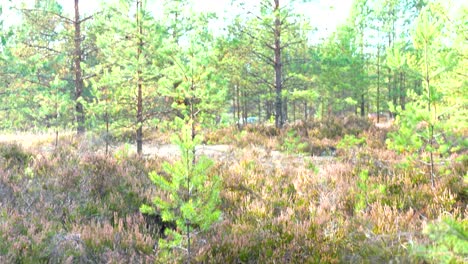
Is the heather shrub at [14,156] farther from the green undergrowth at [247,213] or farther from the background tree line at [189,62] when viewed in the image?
the background tree line at [189,62]

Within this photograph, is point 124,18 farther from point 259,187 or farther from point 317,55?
point 317,55

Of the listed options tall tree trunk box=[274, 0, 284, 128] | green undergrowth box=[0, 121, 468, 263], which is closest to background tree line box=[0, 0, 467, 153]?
tall tree trunk box=[274, 0, 284, 128]

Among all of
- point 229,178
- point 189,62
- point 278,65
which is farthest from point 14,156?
point 278,65

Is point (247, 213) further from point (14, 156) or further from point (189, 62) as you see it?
point (14, 156)

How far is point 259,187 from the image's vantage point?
6.76 meters

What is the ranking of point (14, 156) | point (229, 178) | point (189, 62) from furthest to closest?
point (14, 156) → point (229, 178) → point (189, 62)

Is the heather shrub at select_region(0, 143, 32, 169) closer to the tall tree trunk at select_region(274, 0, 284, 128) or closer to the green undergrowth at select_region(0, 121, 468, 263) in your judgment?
the green undergrowth at select_region(0, 121, 468, 263)

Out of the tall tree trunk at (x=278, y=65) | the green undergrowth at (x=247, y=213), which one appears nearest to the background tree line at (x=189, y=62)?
the tall tree trunk at (x=278, y=65)

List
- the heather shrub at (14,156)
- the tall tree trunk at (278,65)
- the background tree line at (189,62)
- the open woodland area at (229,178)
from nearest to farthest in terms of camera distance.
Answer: the open woodland area at (229,178), the background tree line at (189,62), the heather shrub at (14,156), the tall tree trunk at (278,65)

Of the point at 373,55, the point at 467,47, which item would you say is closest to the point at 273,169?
the point at 467,47

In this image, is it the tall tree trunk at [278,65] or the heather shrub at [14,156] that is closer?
the heather shrub at [14,156]

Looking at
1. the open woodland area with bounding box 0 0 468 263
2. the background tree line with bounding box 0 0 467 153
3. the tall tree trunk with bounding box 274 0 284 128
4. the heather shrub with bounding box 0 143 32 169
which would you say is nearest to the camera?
the open woodland area with bounding box 0 0 468 263

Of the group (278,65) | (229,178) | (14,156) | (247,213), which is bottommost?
(247,213)

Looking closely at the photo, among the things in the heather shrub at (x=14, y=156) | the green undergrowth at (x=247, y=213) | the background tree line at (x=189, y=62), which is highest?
the background tree line at (x=189, y=62)
